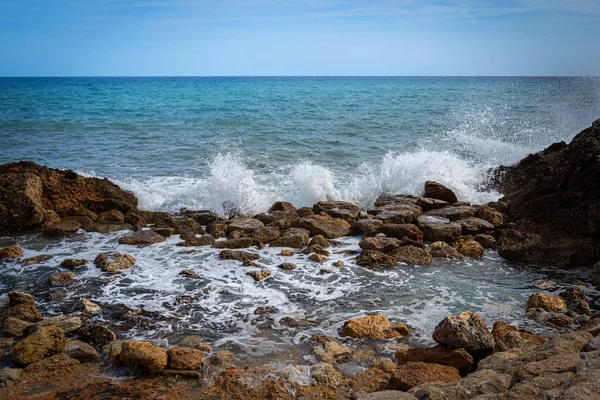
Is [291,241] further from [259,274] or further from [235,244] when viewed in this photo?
[259,274]

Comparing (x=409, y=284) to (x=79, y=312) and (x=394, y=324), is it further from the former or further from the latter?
(x=79, y=312)

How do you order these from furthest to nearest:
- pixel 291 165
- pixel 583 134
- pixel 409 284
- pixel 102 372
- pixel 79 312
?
pixel 291 165, pixel 583 134, pixel 409 284, pixel 79 312, pixel 102 372

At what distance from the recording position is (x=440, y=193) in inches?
411

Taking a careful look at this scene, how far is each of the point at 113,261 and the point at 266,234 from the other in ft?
8.23

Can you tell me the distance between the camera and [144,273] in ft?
22.8

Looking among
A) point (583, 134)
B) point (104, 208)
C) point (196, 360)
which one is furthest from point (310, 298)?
point (583, 134)

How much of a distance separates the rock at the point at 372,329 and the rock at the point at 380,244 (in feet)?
8.79

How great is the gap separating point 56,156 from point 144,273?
10.7 m

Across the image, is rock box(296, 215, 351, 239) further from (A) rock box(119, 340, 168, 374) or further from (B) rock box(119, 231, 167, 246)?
(A) rock box(119, 340, 168, 374)

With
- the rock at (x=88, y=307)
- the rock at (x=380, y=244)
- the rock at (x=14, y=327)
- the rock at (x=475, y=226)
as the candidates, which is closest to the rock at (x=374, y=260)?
the rock at (x=380, y=244)

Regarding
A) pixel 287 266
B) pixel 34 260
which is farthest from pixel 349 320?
pixel 34 260

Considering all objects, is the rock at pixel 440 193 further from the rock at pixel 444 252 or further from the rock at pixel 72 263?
the rock at pixel 72 263

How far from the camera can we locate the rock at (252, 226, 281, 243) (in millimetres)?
8415

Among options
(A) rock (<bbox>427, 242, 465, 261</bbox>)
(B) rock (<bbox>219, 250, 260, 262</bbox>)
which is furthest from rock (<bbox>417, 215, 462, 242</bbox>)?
(B) rock (<bbox>219, 250, 260, 262</bbox>)
